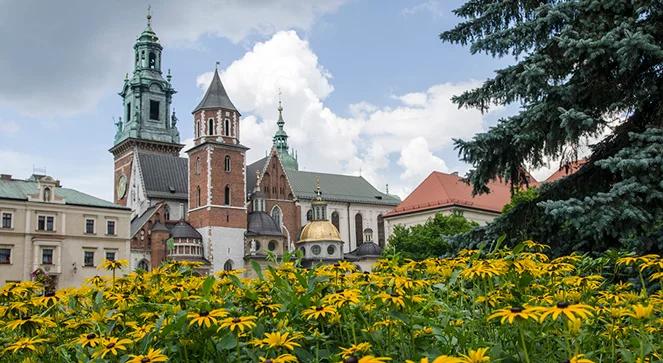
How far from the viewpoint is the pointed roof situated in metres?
53.3

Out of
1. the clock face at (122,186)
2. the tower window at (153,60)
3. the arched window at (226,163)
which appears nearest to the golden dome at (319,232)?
the arched window at (226,163)

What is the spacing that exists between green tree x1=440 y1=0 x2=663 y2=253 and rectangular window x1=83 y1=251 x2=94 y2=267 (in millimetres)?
38565

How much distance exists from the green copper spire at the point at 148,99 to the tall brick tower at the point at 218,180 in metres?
10.9

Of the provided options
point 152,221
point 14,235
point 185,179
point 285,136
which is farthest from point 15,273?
point 285,136

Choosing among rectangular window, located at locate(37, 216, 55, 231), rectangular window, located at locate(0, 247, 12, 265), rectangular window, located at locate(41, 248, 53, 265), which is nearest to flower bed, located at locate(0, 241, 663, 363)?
rectangular window, located at locate(0, 247, 12, 265)

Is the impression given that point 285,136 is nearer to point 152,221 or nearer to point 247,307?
point 152,221

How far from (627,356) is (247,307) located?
6.23 feet

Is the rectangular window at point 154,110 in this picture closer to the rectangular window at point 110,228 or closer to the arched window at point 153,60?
the arched window at point 153,60

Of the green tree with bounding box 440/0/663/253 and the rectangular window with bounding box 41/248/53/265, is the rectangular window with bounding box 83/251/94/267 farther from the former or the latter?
the green tree with bounding box 440/0/663/253

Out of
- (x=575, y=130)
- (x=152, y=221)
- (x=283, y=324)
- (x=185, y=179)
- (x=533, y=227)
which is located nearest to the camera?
(x=283, y=324)

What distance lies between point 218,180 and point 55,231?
42.9 ft

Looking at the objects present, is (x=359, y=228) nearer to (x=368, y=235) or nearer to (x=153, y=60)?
(x=368, y=235)

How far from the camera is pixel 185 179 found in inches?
2311

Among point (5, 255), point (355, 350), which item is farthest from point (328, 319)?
point (5, 255)
